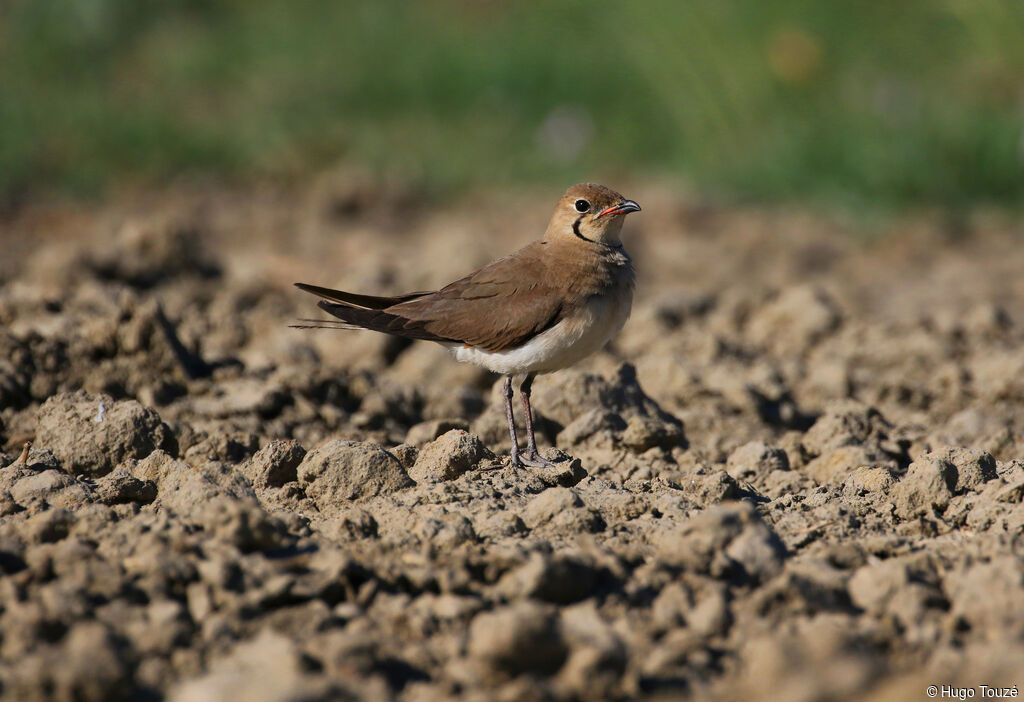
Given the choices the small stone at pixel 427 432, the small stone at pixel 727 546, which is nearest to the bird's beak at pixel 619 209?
the small stone at pixel 427 432

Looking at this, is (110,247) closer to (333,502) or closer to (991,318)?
(333,502)

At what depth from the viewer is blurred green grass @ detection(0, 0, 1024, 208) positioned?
33.4 ft

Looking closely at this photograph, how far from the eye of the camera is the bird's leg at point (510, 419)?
4645 mm

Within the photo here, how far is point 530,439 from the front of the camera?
481cm

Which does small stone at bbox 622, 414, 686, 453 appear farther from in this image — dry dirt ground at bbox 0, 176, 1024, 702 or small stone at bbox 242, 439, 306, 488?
small stone at bbox 242, 439, 306, 488

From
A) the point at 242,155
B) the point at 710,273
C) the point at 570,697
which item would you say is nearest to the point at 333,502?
the point at 570,697

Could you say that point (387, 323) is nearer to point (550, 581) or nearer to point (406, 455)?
point (406, 455)

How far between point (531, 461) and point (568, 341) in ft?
1.91

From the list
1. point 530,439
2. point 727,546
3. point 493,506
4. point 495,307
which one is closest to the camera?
point 727,546

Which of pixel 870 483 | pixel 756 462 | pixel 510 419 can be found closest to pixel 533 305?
pixel 510 419

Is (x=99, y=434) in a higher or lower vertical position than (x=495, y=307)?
lower

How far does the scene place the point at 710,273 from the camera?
9.12m

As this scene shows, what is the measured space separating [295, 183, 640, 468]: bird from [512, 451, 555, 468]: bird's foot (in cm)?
2

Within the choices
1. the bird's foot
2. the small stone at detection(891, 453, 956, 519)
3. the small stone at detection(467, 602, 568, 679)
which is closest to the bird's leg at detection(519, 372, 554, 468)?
the bird's foot
